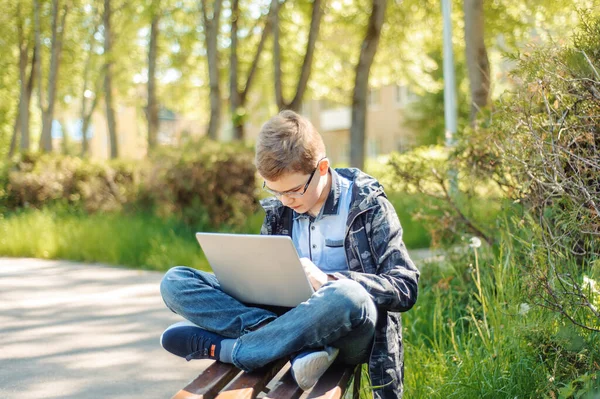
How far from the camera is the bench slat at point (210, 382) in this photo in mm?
2367

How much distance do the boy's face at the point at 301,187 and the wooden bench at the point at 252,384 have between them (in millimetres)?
657

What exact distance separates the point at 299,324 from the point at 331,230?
0.64 metres

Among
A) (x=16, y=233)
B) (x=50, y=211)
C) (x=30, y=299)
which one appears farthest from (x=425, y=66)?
(x=30, y=299)

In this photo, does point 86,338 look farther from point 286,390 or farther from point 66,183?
point 66,183

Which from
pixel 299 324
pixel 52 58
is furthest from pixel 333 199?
pixel 52 58

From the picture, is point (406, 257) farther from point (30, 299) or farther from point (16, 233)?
point (16, 233)

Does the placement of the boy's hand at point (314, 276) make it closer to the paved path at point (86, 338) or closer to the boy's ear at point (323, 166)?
the boy's ear at point (323, 166)

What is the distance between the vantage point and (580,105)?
295 centimetres

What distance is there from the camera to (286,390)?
8.14ft

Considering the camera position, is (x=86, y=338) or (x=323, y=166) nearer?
(x=323, y=166)

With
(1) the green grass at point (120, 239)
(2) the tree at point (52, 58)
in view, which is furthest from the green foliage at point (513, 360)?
(2) the tree at point (52, 58)

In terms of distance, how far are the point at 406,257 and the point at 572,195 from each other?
2.18 feet

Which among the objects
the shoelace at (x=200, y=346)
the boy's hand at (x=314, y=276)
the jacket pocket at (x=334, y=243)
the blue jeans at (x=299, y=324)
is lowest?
the shoelace at (x=200, y=346)

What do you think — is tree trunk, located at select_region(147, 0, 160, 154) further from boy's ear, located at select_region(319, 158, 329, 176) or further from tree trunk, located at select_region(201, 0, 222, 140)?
boy's ear, located at select_region(319, 158, 329, 176)
